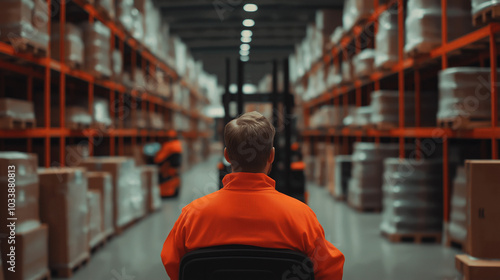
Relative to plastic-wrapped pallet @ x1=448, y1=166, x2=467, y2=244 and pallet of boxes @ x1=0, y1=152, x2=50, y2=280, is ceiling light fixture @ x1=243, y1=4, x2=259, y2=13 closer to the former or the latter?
plastic-wrapped pallet @ x1=448, y1=166, x2=467, y2=244

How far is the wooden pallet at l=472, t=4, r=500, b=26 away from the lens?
143 inches

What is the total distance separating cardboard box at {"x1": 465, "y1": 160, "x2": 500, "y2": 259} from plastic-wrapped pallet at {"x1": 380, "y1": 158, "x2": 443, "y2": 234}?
2.17 m

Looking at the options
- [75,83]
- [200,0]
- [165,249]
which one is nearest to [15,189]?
[165,249]

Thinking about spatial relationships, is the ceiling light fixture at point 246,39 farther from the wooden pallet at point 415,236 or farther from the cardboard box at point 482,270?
the cardboard box at point 482,270

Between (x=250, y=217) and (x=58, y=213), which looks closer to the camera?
(x=250, y=217)


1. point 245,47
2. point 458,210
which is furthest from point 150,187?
point 245,47

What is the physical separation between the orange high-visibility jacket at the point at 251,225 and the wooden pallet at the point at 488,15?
10.2 feet

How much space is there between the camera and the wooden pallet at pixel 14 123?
3.93 meters

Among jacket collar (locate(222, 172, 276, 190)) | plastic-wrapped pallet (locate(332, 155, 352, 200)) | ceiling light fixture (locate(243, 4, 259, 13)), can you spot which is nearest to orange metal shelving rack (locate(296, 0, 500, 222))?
plastic-wrapped pallet (locate(332, 155, 352, 200))

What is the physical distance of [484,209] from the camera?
3133mm

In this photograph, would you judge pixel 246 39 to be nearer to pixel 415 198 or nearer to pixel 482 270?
pixel 415 198

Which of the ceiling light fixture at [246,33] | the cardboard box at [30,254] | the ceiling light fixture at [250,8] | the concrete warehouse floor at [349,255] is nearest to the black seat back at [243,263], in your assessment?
the cardboard box at [30,254]

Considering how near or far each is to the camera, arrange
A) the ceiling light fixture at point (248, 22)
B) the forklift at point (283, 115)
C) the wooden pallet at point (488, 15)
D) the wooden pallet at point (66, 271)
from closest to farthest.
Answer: the wooden pallet at point (488, 15) < the wooden pallet at point (66, 271) < the forklift at point (283, 115) < the ceiling light fixture at point (248, 22)

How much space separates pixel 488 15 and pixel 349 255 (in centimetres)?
271
